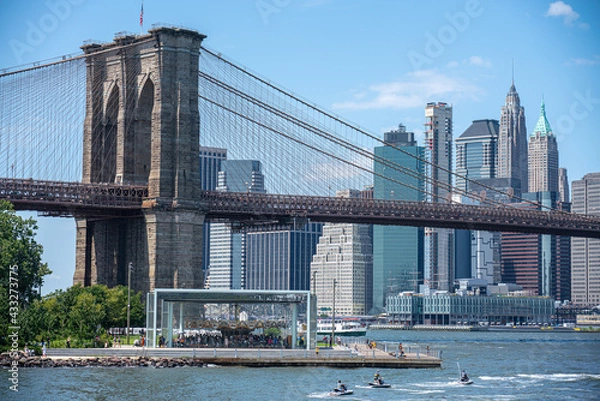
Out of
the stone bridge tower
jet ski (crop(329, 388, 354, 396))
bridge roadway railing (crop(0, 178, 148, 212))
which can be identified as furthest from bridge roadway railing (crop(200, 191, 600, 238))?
jet ski (crop(329, 388, 354, 396))

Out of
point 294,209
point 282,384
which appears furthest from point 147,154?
point 282,384

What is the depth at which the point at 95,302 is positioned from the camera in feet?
324

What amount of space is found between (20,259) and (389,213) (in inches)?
1779

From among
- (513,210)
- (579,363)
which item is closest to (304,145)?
(513,210)

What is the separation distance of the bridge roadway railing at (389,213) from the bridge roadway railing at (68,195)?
23.5 ft

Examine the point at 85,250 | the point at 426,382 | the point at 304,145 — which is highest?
the point at 304,145

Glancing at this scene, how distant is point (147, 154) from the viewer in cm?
11362

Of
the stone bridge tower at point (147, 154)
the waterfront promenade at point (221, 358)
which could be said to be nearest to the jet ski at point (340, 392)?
the waterfront promenade at point (221, 358)

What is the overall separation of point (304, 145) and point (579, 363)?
3639 centimetres

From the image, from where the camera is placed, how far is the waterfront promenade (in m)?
79.2

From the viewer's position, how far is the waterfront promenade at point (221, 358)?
79.2 m

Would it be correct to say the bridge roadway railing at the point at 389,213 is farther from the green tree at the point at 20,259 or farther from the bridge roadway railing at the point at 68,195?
the green tree at the point at 20,259

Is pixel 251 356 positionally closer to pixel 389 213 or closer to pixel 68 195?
pixel 68 195

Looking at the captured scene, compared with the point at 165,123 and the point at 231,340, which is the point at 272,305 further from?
the point at 165,123
